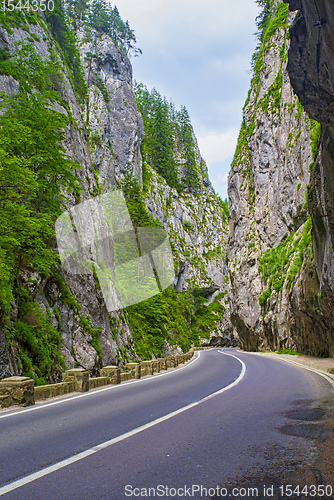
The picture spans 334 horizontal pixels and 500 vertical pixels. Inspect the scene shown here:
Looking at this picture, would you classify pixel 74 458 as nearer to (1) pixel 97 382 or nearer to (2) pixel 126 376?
(1) pixel 97 382

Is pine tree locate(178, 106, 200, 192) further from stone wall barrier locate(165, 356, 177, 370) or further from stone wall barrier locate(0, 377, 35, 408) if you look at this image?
stone wall barrier locate(0, 377, 35, 408)

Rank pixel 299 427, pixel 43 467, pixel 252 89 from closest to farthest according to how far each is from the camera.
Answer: pixel 43 467 → pixel 299 427 → pixel 252 89

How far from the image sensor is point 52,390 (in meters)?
8.98

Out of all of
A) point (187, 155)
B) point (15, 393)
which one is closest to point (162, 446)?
point (15, 393)

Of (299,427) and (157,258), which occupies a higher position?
(157,258)

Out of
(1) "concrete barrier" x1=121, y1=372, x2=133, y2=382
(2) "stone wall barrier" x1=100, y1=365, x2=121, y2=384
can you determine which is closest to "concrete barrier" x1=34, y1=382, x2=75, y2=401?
(2) "stone wall barrier" x1=100, y1=365, x2=121, y2=384

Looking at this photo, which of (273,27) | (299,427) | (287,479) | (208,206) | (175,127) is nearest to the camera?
(287,479)

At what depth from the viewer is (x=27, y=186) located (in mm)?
11258

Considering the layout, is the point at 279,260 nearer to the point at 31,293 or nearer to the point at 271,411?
the point at 31,293

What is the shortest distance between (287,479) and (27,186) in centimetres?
1106

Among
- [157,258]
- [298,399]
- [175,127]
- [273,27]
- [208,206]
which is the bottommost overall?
[298,399]

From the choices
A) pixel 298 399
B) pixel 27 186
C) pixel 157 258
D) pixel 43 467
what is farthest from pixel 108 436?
pixel 157 258

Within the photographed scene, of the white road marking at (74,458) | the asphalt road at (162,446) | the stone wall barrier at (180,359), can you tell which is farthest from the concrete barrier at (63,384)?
the stone wall barrier at (180,359)

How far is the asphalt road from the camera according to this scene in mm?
3322
